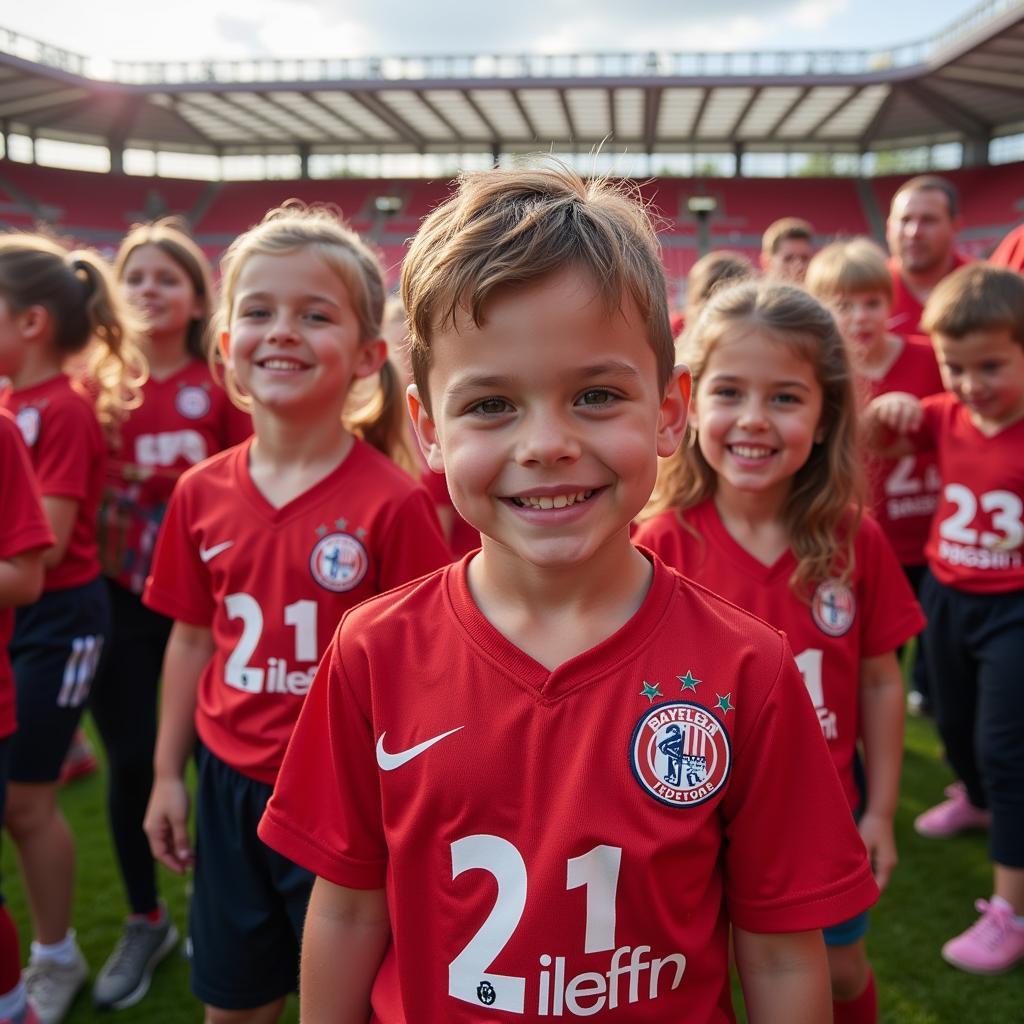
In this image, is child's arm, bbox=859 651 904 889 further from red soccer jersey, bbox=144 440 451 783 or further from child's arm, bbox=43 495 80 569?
child's arm, bbox=43 495 80 569

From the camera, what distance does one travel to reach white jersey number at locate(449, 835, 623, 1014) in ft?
3.54

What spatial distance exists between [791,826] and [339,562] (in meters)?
1.03

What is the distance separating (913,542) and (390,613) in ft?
8.80

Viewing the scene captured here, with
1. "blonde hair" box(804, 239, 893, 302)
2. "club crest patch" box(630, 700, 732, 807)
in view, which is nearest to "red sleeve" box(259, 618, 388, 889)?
"club crest patch" box(630, 700, 732, 807)

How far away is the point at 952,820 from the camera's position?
3486 millimetres

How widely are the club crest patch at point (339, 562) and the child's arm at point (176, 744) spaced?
0.38m

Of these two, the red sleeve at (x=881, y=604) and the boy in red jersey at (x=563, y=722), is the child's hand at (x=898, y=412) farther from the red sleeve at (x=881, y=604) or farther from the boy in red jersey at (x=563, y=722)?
the boy in red jersey at (x=563, y=722)

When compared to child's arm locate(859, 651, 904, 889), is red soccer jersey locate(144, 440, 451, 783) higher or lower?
higher

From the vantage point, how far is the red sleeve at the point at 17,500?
201cm

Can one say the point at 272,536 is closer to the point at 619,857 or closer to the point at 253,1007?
the point at 253,1007

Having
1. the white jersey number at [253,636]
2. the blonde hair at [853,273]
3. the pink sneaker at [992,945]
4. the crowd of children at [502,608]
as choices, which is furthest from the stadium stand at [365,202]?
the white jersey number at [253,636]

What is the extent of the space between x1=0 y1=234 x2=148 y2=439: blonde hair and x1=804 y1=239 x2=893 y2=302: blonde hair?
2358 millimetres

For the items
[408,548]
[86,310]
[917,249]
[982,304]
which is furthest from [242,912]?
[917,249]

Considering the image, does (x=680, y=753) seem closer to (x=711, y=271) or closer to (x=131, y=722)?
(x=131, y=722)
